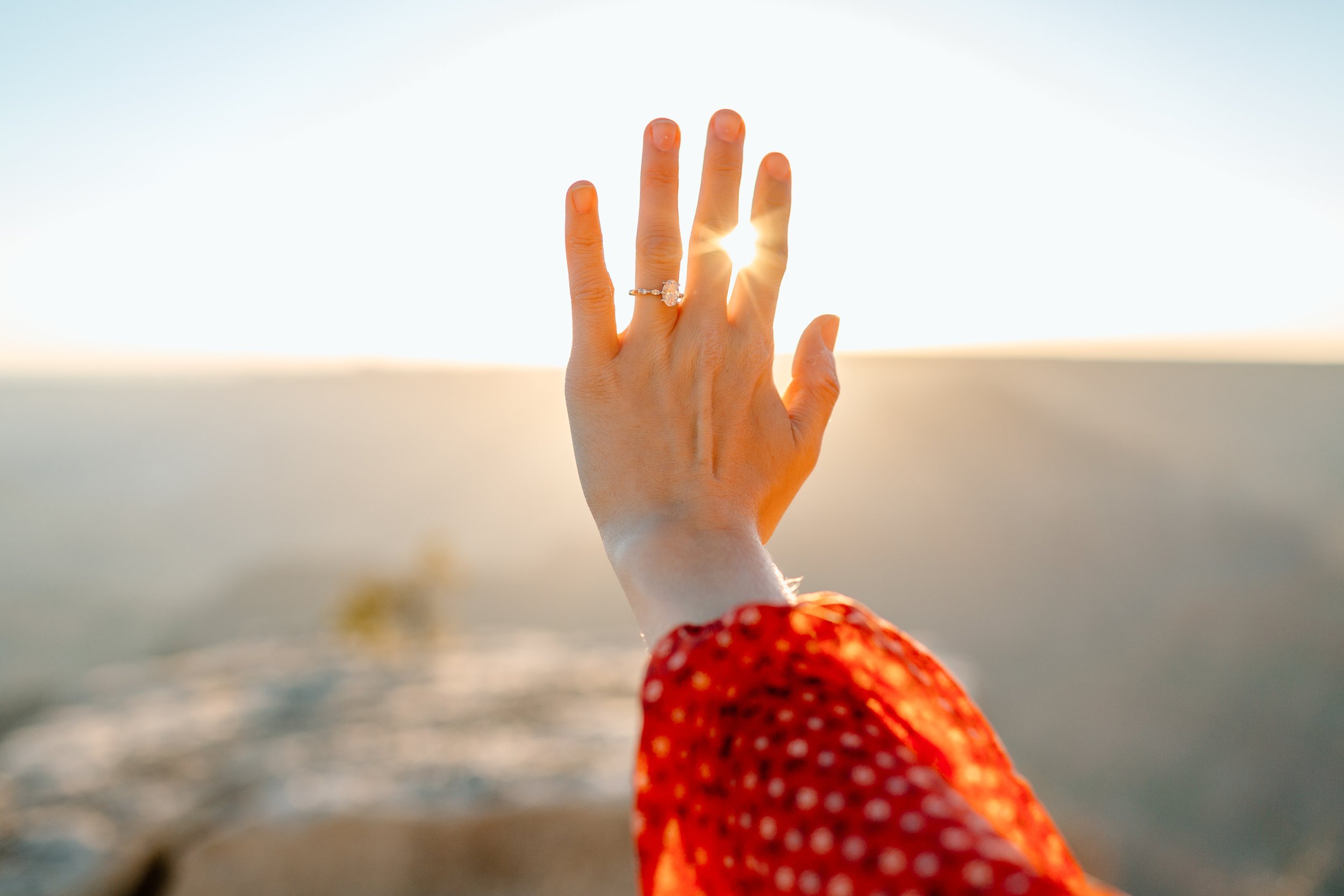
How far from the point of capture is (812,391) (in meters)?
1.45

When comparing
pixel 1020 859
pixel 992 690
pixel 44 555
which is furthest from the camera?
pixel 44 555

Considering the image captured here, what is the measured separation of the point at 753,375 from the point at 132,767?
1058cm

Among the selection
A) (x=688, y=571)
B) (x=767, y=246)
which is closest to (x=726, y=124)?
(x=767, y=246)

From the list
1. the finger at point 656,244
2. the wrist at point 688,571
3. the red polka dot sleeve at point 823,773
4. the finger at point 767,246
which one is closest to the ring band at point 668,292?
the finger at point 656,244

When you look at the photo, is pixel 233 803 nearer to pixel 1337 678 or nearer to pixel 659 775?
pixel 659 775

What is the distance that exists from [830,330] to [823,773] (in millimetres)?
1166

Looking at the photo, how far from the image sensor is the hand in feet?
3.67

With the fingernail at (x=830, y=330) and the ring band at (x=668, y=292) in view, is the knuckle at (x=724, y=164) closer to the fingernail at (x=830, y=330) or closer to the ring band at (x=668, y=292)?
the ring band at (x=668, y=292)

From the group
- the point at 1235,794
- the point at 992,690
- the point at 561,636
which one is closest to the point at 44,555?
the point at 561,636

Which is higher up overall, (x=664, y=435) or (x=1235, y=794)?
(x=664, y=435)

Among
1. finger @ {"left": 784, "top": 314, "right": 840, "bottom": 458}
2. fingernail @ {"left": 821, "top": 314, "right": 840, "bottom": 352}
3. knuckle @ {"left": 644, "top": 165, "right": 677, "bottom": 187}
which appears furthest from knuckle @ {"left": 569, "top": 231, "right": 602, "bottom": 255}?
fingernail @ {"left": 821, "top": 314, "right": 840, "bottom": 352}

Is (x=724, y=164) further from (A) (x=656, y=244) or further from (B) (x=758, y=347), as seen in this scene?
(B) (x=758, y=347)

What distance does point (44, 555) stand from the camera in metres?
56.0

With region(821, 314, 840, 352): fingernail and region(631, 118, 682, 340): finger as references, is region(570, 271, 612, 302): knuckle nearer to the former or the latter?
region(631, 118, 682, 340): finger
